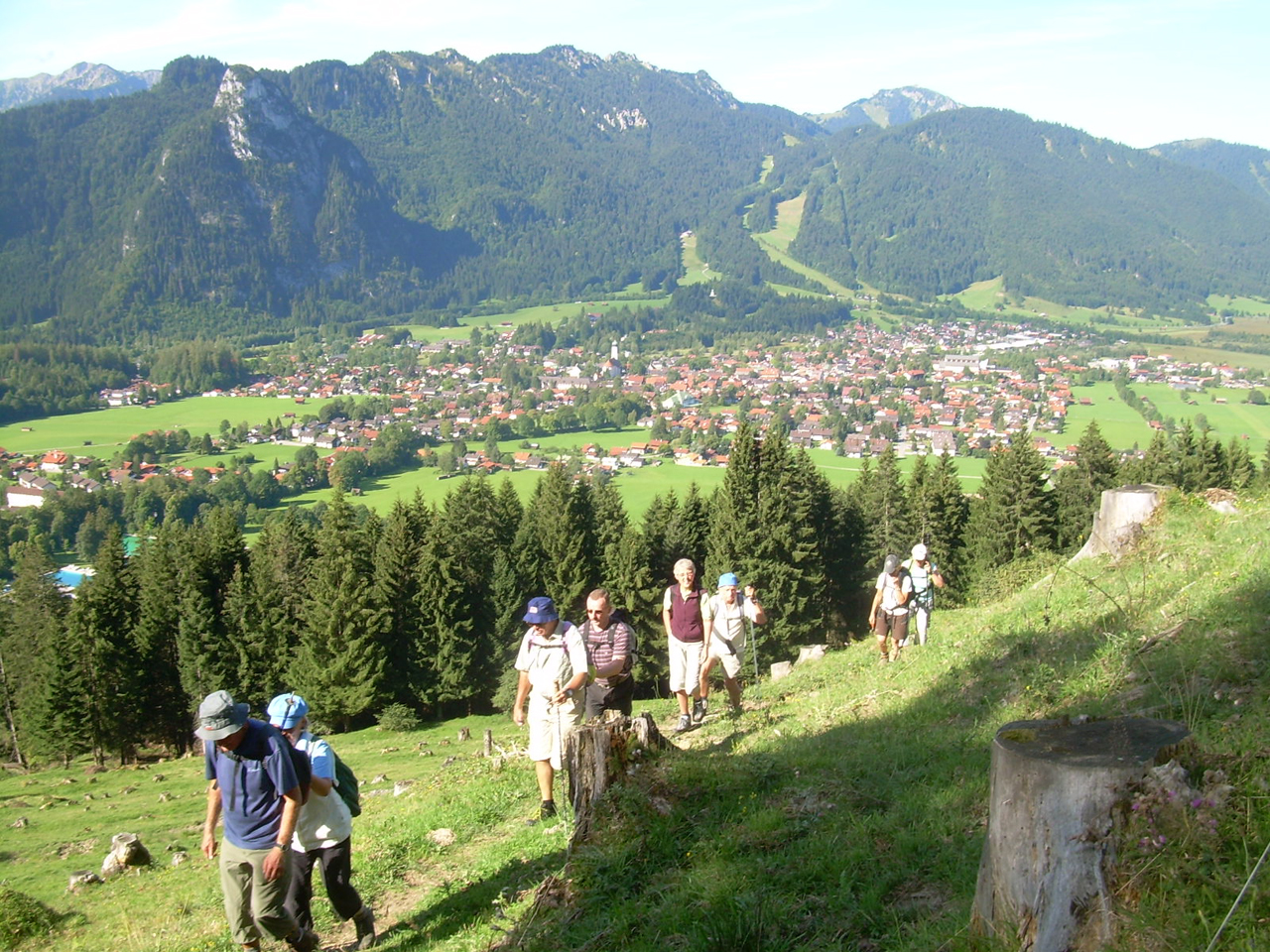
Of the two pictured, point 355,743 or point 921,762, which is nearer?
point 921,762

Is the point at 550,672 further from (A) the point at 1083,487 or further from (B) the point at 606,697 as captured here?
(A) the point at 1083,487

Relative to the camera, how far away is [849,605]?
1422 inches

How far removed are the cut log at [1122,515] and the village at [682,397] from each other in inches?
2126

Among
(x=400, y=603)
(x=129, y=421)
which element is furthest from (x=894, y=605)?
(x=129, y=421)

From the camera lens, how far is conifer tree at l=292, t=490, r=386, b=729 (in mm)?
27359

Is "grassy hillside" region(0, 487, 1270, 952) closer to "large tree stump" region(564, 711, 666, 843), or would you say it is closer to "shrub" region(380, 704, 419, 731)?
"large tree stump" region(564, 711, 666, 843)

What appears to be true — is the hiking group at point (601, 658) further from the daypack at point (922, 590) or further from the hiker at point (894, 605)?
the daypack at point (922, 590)

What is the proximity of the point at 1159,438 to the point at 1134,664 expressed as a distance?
34684 millimetres

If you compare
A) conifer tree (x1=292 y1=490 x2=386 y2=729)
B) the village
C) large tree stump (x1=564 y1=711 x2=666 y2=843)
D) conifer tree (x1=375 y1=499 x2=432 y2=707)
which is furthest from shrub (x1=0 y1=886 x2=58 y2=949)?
the village

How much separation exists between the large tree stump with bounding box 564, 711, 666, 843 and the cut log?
30.7 ft

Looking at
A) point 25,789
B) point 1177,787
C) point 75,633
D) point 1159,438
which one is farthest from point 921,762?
point 1159,438

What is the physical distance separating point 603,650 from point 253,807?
3380 mm

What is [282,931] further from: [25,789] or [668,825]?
[25,789]

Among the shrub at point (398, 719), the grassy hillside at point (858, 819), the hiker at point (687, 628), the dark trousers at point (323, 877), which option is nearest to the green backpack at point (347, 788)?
the dark trousers at point (323, 877)
